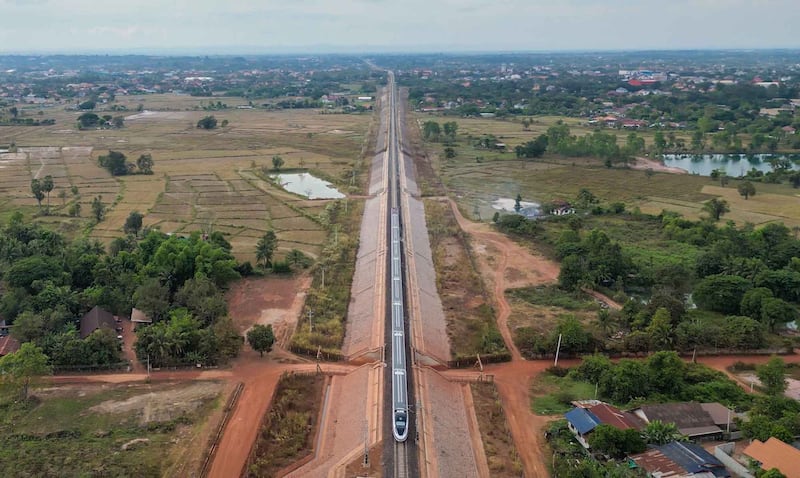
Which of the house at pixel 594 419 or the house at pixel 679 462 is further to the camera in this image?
the house at pixel 594 419

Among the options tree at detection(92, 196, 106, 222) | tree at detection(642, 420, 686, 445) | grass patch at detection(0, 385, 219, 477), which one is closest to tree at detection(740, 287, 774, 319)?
tree at detection(642, 420, 686, 445)

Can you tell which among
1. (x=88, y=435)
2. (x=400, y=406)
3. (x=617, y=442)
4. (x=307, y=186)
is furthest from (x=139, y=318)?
(x=307, y=186)

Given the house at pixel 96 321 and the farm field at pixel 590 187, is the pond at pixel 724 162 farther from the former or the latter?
the house at pixel 96 321

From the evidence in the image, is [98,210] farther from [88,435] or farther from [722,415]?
[722,415]

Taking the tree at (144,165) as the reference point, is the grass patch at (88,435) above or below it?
below

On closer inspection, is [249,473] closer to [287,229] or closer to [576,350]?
[576,350]

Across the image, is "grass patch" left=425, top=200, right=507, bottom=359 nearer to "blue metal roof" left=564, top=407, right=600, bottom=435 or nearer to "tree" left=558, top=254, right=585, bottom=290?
"tree" left=558, top=254, right=585, bottom=290

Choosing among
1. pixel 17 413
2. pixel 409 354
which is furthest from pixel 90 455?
pixel 409 354

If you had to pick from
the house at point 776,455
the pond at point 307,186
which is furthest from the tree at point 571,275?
the pond at point 307,186
